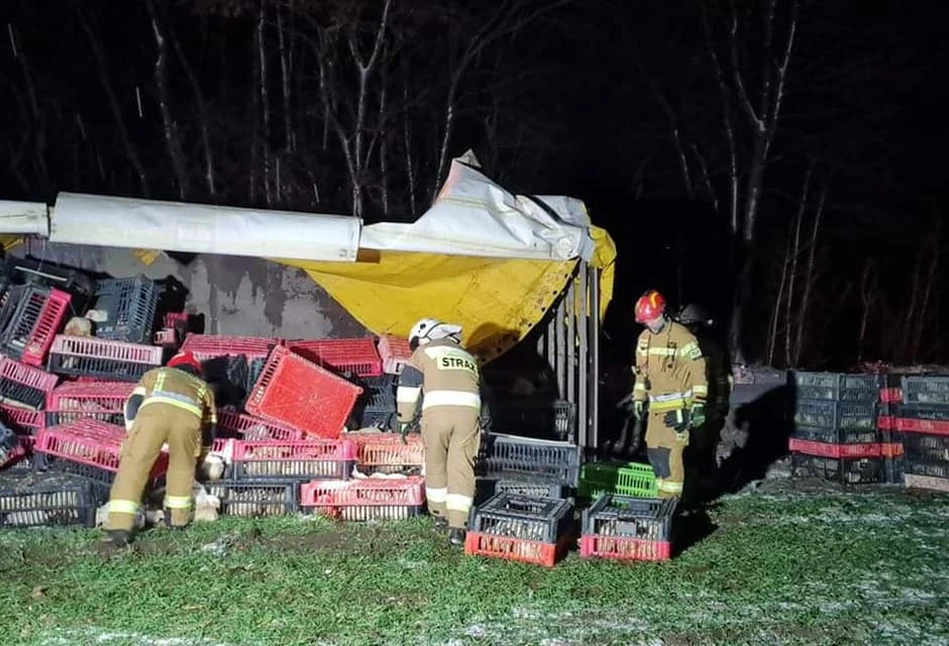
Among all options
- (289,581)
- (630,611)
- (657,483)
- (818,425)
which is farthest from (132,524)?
(818,425)

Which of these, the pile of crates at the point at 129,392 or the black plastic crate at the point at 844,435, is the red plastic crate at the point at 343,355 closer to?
the pile of crates at the point at 129,392

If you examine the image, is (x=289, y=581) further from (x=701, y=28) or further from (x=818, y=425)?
(x=701, y=28)

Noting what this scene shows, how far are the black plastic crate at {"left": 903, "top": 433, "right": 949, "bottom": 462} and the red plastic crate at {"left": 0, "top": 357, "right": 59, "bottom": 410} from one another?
8.55 m

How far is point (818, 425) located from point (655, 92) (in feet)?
43.3

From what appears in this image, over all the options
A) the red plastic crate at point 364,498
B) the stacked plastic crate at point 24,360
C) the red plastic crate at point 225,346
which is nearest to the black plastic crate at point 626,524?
the red plastic crate at point 364,498

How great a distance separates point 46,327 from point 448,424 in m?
3.95

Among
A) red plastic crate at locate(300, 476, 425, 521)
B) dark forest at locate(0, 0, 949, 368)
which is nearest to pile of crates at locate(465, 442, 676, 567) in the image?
red plastic crate at locate(300, 476, 425, 521)

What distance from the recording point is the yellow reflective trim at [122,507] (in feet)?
22.9

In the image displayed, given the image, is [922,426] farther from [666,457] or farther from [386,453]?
[386,453]

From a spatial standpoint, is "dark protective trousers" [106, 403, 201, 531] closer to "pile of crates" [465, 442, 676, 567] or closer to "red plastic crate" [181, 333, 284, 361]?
"red plastic crate" [181, 333, 284, 361]

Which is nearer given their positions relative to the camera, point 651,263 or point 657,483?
point 657,483

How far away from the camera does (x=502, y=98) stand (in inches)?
815

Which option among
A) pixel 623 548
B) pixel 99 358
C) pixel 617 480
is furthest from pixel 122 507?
pixel 617 480

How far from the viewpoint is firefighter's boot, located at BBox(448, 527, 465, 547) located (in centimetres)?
718
